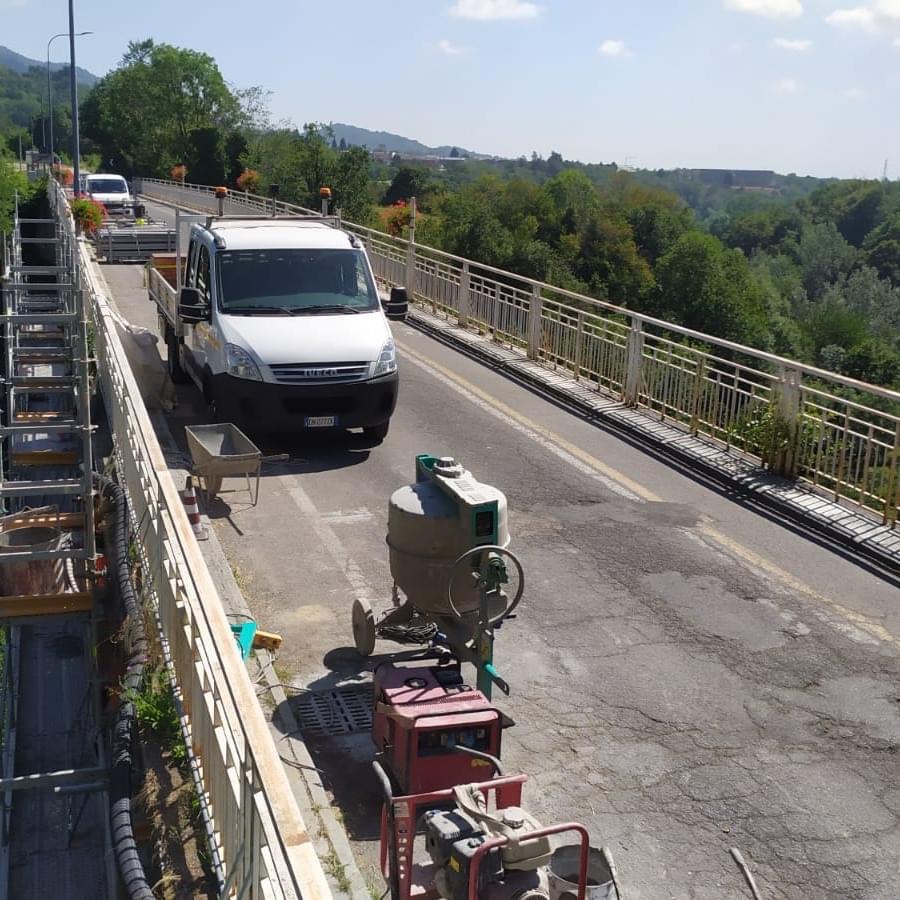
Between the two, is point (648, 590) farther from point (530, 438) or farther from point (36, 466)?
point (36, 466)

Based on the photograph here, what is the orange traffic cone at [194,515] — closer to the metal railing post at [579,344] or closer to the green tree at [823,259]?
the metal railing post at [579,344]

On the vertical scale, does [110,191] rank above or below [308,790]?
above

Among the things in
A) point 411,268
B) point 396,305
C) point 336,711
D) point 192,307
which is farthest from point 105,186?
point 336,711

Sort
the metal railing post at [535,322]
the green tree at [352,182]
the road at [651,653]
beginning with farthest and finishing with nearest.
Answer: the green tree at [352,182] → the metal railing post at [535,322] → the road at [651,653]

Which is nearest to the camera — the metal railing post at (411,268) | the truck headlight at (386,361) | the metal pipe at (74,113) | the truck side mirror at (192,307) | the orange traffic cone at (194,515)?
the orange traffic cone at (194,515)

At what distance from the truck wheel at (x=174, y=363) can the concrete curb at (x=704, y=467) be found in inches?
180

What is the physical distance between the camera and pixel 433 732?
209 inches

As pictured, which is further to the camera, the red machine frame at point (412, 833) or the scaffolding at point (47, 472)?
the scaffolding at point (47, 472)

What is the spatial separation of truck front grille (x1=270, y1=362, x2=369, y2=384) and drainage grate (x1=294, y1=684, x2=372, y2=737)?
5138mm

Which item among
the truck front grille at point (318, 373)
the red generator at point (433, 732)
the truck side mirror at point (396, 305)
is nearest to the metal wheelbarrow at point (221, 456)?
the truck front grille at point (318, 373)

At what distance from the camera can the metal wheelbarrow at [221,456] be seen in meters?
9.84

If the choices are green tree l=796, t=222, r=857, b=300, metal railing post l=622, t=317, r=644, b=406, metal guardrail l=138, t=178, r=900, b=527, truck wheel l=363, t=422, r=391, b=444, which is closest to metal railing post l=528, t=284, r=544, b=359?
metal guardrail l=138, t=178, r=900, b=527

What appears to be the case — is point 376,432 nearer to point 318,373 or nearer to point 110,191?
point 318,373

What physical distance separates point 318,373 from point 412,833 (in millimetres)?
7309
